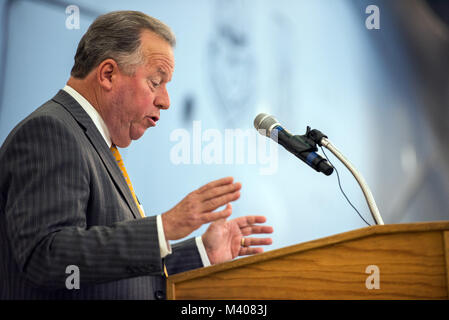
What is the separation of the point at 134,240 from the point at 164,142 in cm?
174

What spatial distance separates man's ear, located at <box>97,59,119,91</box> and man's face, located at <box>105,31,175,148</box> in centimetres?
1

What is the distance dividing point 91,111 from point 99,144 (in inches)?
5.4

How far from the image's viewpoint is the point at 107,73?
150 centimetres

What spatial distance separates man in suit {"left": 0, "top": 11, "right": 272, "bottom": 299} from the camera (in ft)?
3.52

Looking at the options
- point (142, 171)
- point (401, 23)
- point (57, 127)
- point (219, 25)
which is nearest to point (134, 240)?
point (57, 127)

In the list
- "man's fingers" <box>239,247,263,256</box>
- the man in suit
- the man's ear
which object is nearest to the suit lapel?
the man in suit

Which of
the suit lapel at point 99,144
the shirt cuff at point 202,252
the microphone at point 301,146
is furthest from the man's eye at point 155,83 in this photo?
the shirt cuff at point 202,252

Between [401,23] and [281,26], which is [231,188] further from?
[401,23]

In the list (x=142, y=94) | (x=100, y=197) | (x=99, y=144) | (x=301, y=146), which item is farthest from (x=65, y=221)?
(x=301, y=146)

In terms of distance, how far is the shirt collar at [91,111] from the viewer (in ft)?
4.76

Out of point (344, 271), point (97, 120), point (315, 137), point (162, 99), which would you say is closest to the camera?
point (344, 271)

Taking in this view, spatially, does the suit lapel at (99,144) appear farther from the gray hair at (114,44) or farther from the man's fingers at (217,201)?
the man's fingers at (217,201)

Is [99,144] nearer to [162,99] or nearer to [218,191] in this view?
[162,99]

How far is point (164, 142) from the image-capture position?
2.79 metres
